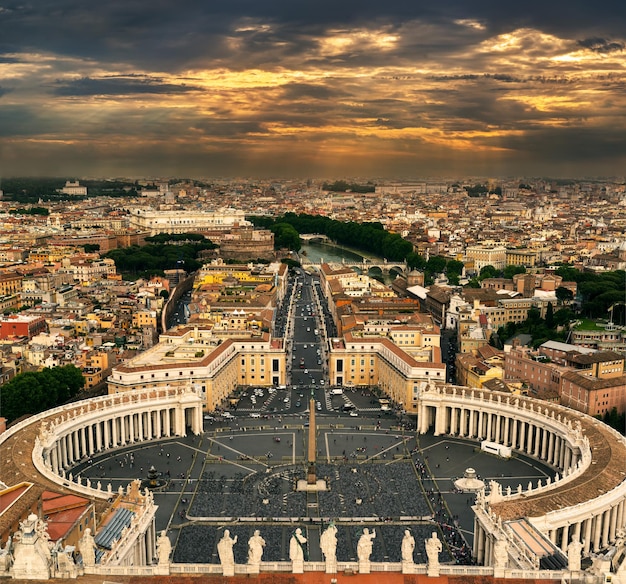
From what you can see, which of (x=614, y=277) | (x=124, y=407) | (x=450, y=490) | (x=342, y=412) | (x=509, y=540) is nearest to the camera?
(x=509, y=540)

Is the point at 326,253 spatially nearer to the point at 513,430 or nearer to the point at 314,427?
the point at 513,430

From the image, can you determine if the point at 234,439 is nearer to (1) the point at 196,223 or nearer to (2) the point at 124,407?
(2) the point at 124,407

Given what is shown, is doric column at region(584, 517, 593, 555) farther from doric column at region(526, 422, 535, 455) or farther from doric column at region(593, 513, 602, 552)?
doric column at region(526, 422, 535, 455)

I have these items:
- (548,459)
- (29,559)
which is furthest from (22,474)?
(548,459)

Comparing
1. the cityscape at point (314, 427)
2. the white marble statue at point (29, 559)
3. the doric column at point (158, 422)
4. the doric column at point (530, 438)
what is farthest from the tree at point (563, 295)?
the white marble statue at point (29, 559)

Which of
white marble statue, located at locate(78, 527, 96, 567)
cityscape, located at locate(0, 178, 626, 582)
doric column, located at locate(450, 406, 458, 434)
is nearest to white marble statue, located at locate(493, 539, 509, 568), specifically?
cityscape, located at locate(0, 178, 626, 582)

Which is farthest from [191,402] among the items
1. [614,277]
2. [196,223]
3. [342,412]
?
[196,223]

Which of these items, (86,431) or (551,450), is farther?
(86,431)
